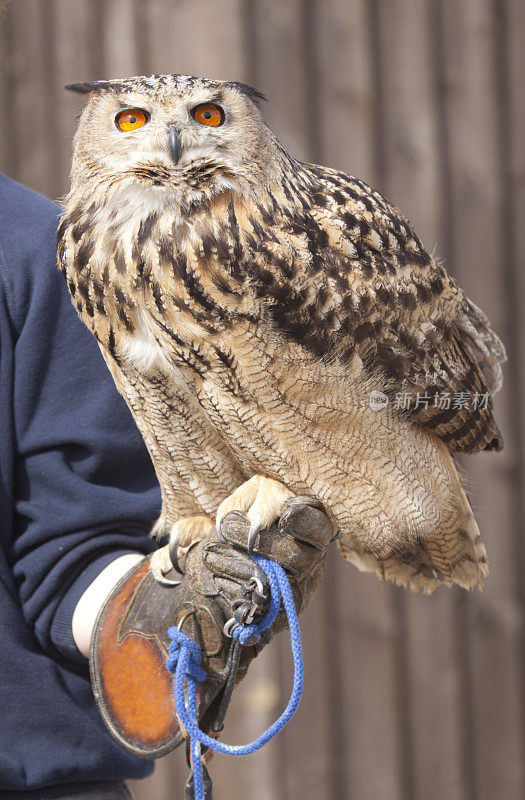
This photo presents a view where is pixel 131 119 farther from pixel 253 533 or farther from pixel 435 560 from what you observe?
pixel 435 560

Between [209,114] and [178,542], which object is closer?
[209,114]

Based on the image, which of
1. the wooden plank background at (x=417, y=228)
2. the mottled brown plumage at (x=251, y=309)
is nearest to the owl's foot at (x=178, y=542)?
the mottled brown plumage at (x=251, y=309)

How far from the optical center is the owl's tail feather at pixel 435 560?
1.31 metres

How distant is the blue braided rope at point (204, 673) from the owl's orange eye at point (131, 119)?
0.60 metres

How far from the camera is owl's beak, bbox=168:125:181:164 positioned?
3.01 feet

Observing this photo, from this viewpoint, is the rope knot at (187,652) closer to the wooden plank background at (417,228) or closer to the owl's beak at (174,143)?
the owl's beak at (174,143)

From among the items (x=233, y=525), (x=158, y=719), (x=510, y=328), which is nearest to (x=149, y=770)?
(x=158, y=719)

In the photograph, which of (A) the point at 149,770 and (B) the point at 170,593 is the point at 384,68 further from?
(A) the point at 149,770

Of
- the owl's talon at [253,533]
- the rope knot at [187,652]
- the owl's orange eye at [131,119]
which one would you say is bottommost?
the rope knot at [187,652]

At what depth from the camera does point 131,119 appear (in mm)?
997

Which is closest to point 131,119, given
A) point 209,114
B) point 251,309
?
point 209,114

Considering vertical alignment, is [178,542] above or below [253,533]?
below

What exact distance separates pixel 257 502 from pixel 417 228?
1.23 m

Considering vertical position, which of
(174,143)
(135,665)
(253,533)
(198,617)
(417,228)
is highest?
(174,143)
